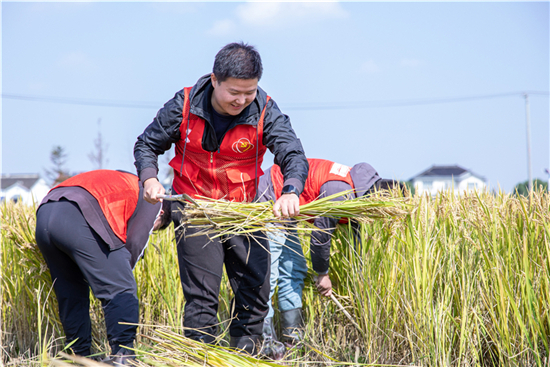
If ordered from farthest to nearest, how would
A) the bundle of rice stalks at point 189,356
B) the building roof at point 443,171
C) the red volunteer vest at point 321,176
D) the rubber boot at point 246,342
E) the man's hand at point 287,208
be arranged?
1. the building roof at point 443,171
2. the red volunteer vest at point 321,176
3. the rubber boot at point 246,342
4. the man's hand at point 287,208
5. the bundle of rice stalks at point 189,356

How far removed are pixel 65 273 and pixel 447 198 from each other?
7.44ft

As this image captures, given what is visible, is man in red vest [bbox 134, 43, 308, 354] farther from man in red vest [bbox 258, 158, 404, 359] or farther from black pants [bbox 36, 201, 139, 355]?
man in red vest [bbox 258, 158, 404, 359]

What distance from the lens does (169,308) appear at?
10.3 ft

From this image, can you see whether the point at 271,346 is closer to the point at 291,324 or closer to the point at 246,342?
the point at 291,324

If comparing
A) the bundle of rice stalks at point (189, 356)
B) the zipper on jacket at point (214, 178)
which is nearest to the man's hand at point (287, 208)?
the zipper on jacket at point (214, 178)

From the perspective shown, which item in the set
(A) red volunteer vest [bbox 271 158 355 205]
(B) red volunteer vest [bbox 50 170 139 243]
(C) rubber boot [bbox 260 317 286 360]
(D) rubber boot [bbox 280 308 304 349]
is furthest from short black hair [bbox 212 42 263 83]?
(D) rubber boot [bbox 280 308 304 349]

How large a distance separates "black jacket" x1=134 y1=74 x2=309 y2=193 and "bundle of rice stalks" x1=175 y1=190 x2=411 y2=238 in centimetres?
20

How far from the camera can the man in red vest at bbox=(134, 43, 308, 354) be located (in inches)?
86.2

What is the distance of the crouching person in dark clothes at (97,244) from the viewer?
2209mm

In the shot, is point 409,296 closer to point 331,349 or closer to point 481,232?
point 481,232

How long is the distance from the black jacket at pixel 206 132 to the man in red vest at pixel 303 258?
0.72 m

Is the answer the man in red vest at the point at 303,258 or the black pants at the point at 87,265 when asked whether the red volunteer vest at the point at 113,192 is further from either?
the man in red vest at the point at 303,258

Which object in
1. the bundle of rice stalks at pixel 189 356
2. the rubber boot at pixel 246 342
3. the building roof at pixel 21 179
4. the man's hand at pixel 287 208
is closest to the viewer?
the bundle of rice stalks at pixel 189 356

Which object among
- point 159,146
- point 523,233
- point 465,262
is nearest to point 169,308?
point 159,146
